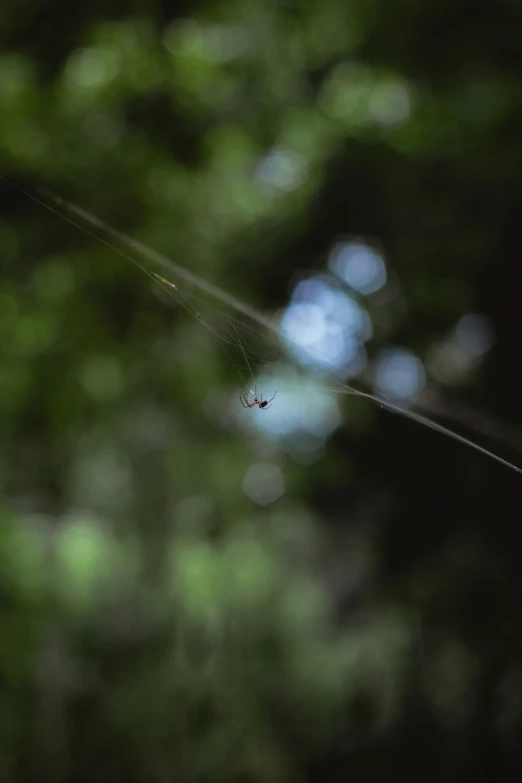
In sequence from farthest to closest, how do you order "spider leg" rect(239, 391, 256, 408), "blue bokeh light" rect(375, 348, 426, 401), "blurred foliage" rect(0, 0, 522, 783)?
"blue bokeh light" rect(375, 348, 426, 401), "blurred foliage" rect(0, 0, 522, 783), "spider leg" rect(239, 391, 256, 408)

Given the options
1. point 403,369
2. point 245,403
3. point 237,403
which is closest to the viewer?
point 245,403

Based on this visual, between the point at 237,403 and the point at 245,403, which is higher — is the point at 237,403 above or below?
below

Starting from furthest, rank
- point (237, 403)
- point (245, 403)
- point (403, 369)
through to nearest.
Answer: point (237, 403) < point (403, 369) < point (245, 403)

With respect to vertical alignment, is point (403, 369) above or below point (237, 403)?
above

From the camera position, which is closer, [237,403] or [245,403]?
[245,403]

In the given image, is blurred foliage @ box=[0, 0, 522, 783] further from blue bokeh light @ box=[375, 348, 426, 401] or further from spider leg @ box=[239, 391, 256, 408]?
spider leg @ box=[239, 391, 256, 408]

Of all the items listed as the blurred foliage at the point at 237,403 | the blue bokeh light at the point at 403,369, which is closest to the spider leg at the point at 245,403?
the blurred foliage at the point at 237,403

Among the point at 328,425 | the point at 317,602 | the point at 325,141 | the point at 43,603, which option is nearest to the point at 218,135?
the point at 325,141

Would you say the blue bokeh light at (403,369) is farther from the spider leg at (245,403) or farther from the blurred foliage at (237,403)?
the spider leg at (245,403)

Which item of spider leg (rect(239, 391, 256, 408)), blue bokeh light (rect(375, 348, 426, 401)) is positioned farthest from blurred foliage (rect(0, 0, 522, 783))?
spider leg (rect(239, 391, 256, 408))
